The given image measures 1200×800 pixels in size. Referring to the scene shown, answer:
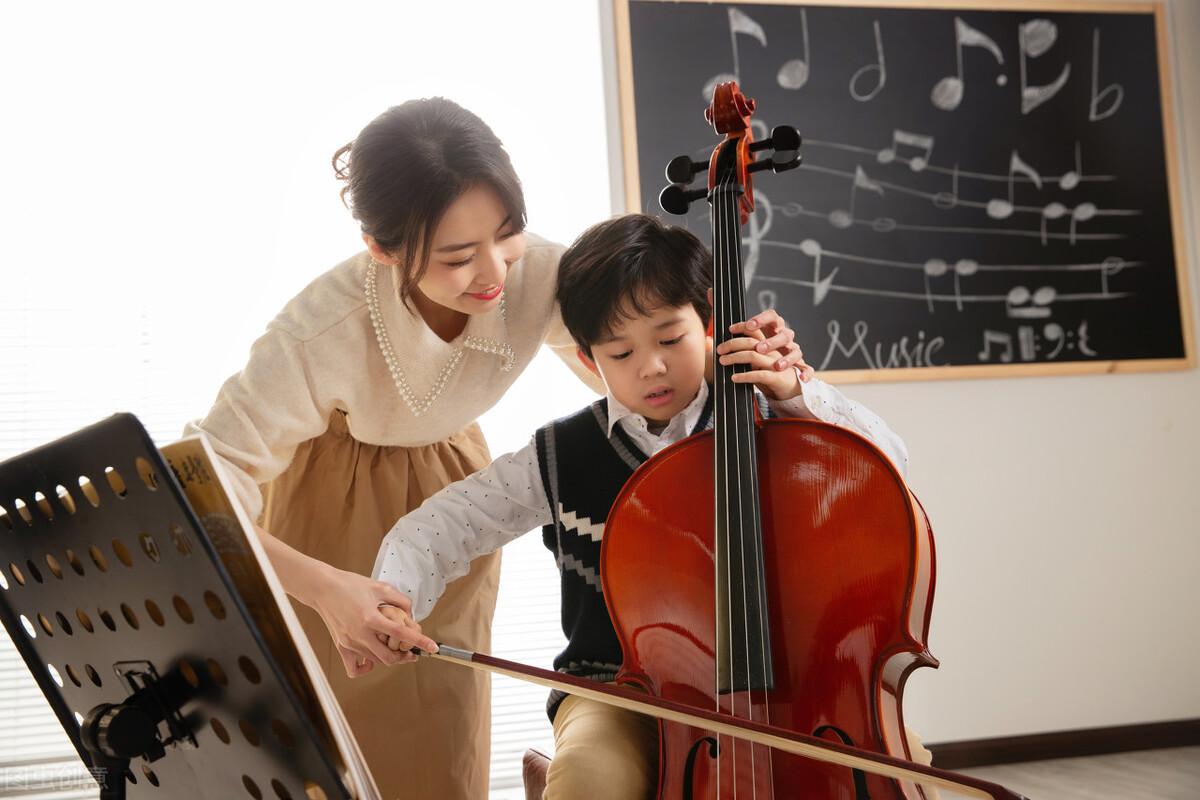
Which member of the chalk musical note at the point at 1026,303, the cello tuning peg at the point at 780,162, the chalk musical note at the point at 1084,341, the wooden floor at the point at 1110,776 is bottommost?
the wooden floor at the point at 1110,776

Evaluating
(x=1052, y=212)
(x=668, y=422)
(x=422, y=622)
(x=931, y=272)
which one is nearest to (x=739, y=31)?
(x=931, y=272)

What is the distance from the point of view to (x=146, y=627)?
708mm

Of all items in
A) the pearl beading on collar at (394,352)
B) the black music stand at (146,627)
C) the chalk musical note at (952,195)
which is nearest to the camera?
the black music stand at (146,627)

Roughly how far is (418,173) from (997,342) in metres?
1.82

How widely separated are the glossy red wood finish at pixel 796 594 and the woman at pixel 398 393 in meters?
0.18

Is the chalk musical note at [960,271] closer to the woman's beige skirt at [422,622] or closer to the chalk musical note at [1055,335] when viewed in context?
the chalk musical note at [1055,335]

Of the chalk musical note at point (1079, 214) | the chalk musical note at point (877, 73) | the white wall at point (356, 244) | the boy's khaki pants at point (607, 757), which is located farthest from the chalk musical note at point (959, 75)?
the boy's khaki pants at point (607, 757)

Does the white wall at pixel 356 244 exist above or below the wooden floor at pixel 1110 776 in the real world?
above

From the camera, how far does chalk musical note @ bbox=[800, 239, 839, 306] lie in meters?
2.46

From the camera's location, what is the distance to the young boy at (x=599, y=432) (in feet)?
4.05

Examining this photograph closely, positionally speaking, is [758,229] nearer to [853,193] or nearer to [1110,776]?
[853,193]

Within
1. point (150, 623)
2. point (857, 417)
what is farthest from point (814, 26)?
point (150, 623)

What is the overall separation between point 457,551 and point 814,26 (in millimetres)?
1816

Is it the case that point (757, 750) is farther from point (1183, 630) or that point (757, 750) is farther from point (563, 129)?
point (1183, 630)
